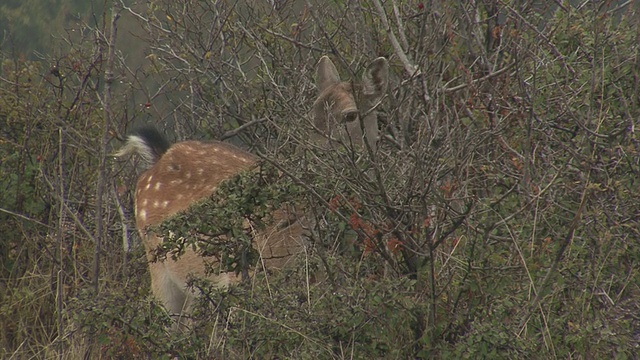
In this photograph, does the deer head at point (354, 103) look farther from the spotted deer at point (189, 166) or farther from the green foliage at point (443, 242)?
the green foliage at point (443, 242)

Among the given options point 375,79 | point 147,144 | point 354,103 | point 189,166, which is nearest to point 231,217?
point 354,103

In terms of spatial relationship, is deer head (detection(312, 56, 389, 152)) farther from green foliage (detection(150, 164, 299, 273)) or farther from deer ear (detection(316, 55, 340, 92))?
green foliage (detection(150, 164, 299, 273))

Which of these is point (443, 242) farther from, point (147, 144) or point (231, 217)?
point (147, 144)

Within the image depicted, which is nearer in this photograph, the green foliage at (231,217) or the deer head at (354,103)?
the green foliage at (231,217)

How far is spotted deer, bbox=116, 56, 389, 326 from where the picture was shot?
588 cm

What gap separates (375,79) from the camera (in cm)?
584

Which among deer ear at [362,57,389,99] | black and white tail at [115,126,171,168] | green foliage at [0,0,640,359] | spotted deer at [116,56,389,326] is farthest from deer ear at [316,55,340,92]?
black and white tail at [115,126,171,168]

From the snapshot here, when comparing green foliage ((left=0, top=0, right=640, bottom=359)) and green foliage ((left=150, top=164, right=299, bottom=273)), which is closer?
green foliage ((left=0, top=0, right=640, bottom=359))

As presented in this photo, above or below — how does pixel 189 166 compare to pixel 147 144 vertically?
below

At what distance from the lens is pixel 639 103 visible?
510 centimetres

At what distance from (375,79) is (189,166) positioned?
134cm

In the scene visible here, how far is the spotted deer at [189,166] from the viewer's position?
19.3 feet

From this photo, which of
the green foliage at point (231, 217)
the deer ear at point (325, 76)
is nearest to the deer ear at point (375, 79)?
the deer ear at point (325, 76)

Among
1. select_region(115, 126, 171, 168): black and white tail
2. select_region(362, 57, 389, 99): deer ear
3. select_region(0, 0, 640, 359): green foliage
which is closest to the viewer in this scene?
select_region(0, 0, 640, 359): green foliage
